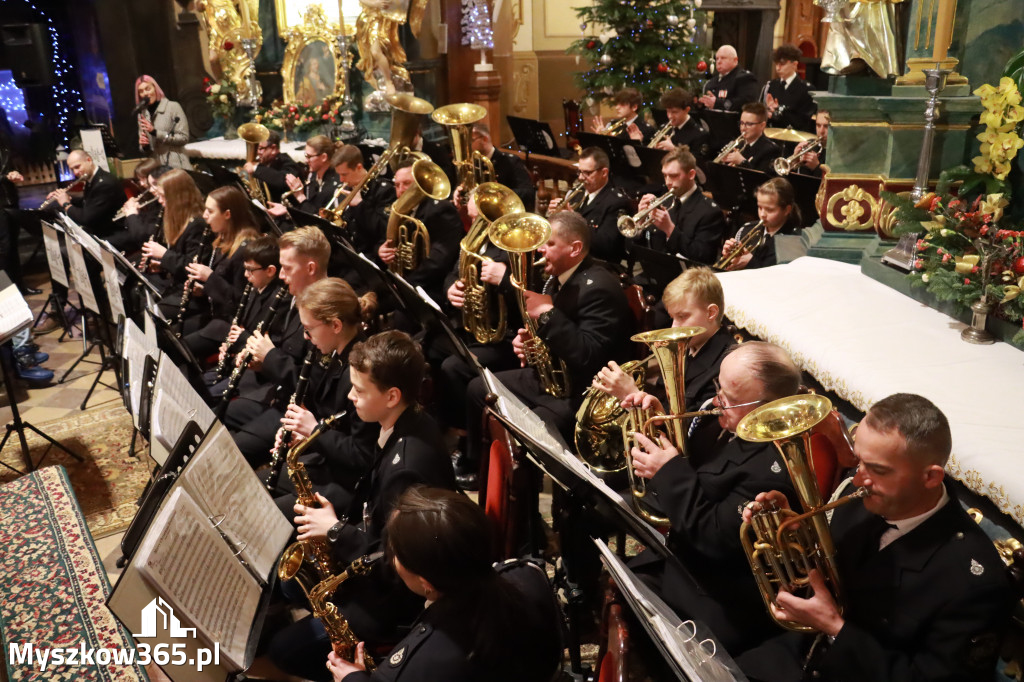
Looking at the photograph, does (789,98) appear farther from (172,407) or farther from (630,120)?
(172,407)

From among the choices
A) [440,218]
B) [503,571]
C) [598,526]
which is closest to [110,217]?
[440,218]

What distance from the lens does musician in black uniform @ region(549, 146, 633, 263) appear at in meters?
6.11

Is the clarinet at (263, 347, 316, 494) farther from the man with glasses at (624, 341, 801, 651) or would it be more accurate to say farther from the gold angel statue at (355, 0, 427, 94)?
the gold angel statue at (355, 0, 427, 94)

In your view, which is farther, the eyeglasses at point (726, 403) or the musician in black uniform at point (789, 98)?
the musician in black uniform at point (789, 98)

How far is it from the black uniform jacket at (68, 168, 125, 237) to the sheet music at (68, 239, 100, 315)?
86.0 inches

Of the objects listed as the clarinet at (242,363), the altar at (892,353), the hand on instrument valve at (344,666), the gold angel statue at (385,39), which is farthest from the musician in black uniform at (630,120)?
the hand on instrument valve at (344,666)

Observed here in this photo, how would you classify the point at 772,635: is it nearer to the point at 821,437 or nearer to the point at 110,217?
the point at 821,437

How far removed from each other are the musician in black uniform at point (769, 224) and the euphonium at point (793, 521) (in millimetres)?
3175

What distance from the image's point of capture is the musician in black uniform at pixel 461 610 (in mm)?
2080

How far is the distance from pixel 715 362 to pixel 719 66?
7.79m

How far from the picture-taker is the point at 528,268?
4.25 m

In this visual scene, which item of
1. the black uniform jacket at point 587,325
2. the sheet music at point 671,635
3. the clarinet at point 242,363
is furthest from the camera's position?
the clarinet at point 242,363

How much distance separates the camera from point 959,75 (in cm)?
421

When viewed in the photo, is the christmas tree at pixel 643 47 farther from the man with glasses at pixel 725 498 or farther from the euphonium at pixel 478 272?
the man with glasses at pixel 725 498
